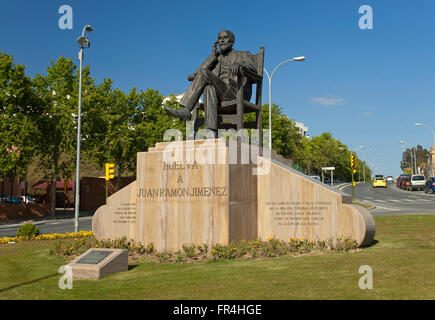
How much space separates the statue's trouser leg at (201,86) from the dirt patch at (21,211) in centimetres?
2530

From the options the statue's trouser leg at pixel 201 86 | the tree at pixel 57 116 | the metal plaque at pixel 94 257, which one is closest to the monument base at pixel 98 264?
the metal plaque at pixel 94 257

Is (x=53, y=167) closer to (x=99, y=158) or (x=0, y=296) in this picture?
(x=99, y=158)

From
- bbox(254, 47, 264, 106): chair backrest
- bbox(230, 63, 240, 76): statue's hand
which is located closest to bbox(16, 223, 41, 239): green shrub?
bbox(254, 47, 264, 106): chair backrest

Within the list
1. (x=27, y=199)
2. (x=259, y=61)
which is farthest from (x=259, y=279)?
(x=27, y=199)

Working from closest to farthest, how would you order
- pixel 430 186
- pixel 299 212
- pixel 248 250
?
pixel 248 250 < pixel 299 212 < pixel 430 186

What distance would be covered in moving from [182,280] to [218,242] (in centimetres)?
236

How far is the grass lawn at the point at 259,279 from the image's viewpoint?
530cm

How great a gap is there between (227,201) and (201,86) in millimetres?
3328

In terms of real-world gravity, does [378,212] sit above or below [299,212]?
below

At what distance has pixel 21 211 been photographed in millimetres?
31750

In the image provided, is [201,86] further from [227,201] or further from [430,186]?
[430,186]

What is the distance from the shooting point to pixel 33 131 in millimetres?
28922
